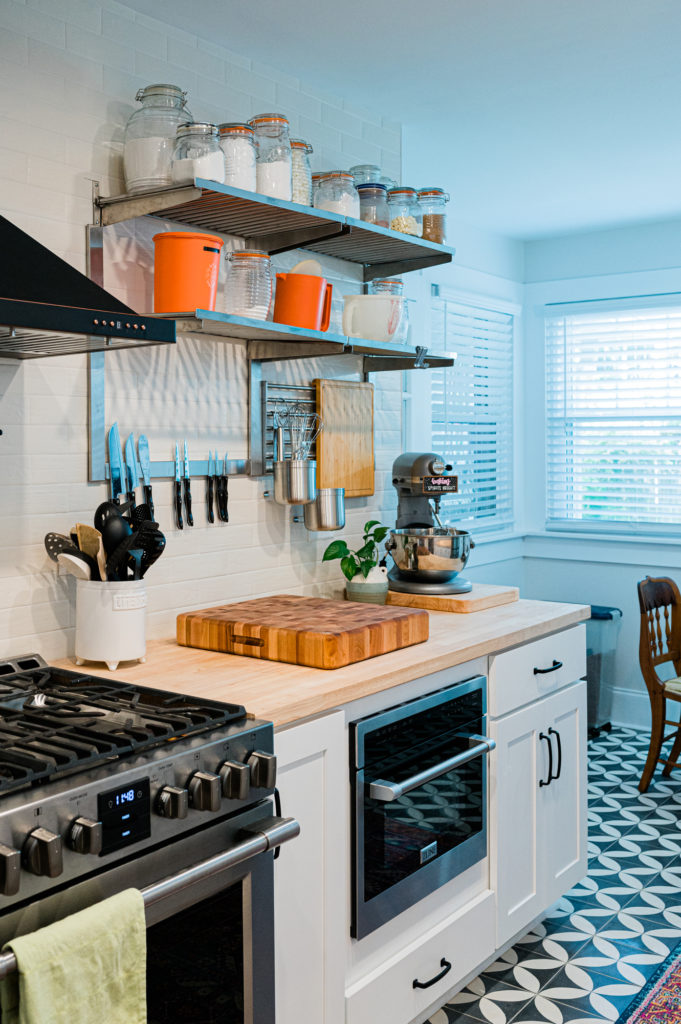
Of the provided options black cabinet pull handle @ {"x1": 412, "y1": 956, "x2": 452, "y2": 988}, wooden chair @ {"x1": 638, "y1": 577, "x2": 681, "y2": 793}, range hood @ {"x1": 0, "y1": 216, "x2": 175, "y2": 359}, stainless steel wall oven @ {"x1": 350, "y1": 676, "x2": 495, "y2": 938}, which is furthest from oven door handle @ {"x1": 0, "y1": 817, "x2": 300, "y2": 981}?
wooden chair @ {"x1": 638, "y1": 577, "x2": 681, "y2": 793}

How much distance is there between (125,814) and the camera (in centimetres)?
139

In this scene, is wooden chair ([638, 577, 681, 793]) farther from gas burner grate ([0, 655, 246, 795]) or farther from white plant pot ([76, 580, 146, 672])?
gas burner grate ([0, 655, 246, 795])

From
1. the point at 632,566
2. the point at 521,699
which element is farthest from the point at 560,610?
the point at 632,566

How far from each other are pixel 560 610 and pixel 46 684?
5.19 feet

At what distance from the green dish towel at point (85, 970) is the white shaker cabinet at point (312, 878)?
473 millimetres

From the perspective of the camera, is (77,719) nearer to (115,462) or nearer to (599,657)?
(115,462)

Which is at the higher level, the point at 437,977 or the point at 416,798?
the point at 416,798

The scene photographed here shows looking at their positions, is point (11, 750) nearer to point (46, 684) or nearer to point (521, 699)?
point (46, 684)

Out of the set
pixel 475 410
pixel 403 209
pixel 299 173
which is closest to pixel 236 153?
pixel 299 173

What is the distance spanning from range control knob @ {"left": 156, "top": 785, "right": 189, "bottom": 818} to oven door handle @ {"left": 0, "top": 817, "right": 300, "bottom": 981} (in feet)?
0.31

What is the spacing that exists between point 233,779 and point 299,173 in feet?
5.47

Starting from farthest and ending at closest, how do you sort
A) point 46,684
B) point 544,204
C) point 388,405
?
point 544,204 → point 388,405 → point 46,684

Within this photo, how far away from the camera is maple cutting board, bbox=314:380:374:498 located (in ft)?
9.70

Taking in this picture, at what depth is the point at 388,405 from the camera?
3307 mm
